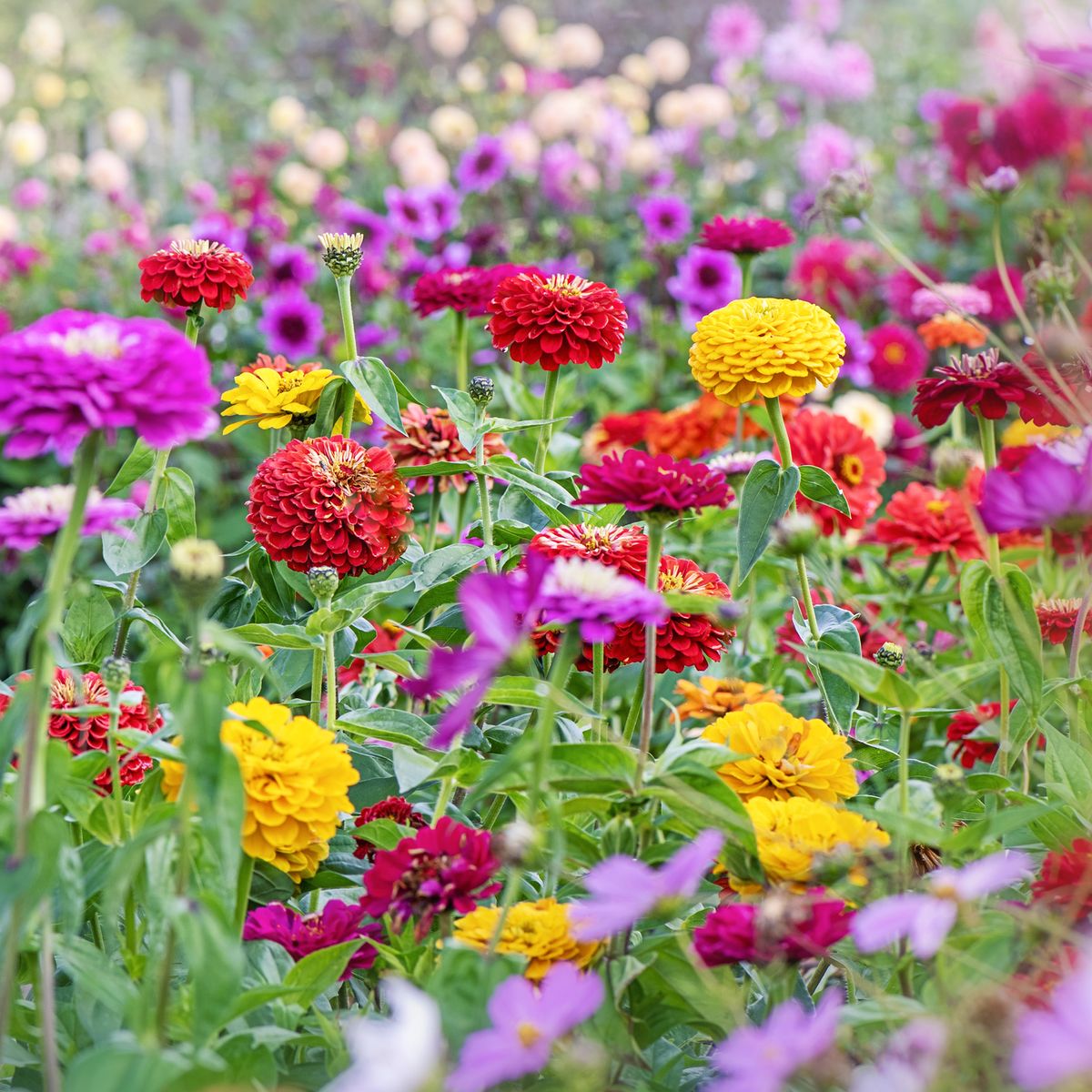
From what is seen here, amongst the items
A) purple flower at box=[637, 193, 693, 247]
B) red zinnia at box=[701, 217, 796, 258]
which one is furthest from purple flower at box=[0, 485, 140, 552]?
purple flower at box=[637, 193, 693, 247]

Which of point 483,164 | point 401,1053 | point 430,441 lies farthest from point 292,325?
point 401,1053

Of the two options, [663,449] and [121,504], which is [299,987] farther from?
[663,449]

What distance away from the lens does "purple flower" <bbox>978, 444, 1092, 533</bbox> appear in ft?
2.14

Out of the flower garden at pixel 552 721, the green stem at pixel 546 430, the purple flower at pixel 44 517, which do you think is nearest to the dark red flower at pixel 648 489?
the flower garden at pixel 552 721

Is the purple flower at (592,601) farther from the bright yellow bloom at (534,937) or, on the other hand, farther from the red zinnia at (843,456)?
the red zinnia at (843,456)

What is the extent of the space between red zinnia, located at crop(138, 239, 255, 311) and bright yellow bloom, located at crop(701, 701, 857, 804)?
54 cm

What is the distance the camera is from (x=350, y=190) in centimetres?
→ 397

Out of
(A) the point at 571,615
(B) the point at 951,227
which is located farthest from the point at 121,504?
(B) the point at 951,227

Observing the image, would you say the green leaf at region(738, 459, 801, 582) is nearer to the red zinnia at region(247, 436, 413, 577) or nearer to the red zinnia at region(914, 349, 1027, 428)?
the red zinnia at region(914, 349, 1027, 428)

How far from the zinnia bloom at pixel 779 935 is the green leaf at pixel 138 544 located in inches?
21.6

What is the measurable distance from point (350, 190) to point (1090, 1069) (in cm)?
385

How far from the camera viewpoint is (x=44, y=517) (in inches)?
26.0

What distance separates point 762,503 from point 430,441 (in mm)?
326

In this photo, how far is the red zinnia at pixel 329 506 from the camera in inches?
38.1
